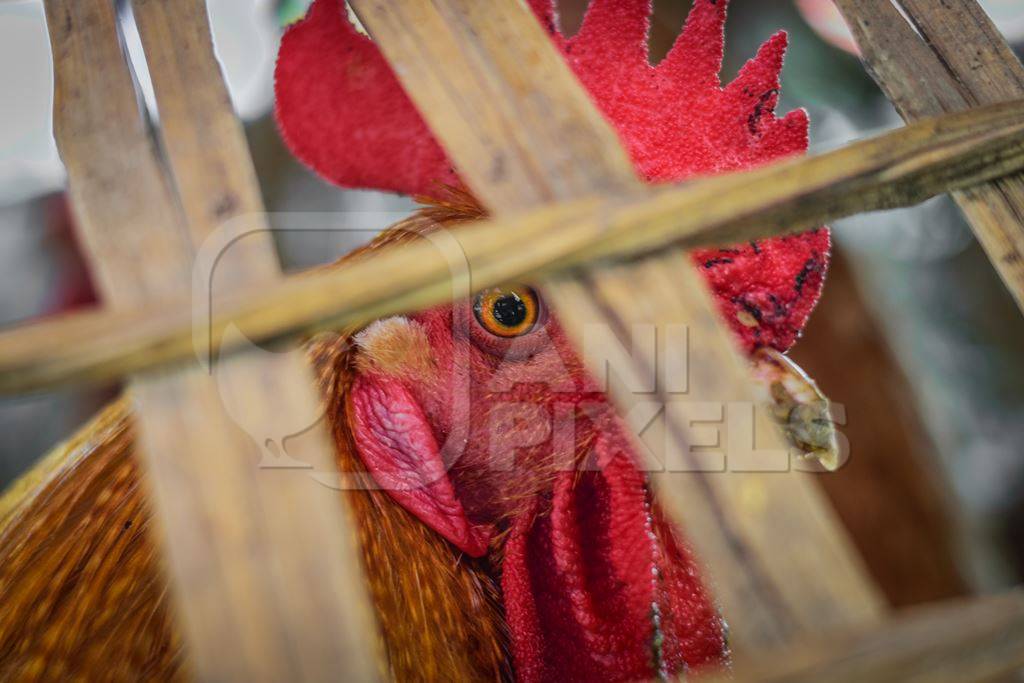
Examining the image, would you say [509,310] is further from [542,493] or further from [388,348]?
[542,493]

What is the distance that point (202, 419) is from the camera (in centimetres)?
53

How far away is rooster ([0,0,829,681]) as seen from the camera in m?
1.16

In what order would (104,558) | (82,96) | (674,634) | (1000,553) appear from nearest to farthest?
(82,96)
(104,558)
(674,634)
(1000,553)

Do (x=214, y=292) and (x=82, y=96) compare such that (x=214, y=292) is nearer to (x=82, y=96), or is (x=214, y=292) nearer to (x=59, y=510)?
(x=82, y=96)

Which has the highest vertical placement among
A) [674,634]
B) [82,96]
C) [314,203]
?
[314,203]

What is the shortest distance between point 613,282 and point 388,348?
0.74 metres

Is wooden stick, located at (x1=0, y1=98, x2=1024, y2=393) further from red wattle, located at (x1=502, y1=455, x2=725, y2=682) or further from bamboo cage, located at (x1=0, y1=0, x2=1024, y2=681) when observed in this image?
red wattle, located at (x1=502, y1=455, x2=725, y2=682)

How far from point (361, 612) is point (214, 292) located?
0.28 metres

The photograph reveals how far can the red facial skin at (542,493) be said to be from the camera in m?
1.19

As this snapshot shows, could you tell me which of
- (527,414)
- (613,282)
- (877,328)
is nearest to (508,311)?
(527,414)

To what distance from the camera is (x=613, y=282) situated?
1.88 feet

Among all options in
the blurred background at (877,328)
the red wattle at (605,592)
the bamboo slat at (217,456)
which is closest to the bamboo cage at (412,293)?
the bamboo slat at (217,456)

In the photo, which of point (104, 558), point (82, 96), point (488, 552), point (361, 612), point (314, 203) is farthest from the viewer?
point (314, 203)

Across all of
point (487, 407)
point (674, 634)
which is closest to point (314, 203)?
point (487, 407)
